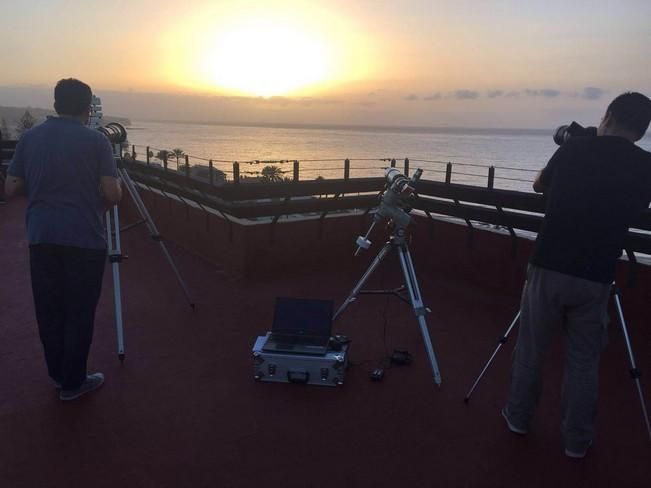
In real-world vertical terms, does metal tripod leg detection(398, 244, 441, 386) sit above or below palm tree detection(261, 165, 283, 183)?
below

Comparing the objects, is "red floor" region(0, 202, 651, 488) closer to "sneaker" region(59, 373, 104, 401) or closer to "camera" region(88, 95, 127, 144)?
"sneaker" region(59, 373, 104, 401)

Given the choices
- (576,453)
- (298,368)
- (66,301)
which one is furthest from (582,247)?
(66,301)

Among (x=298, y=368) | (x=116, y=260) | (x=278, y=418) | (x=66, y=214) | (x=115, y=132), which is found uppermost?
(x=115, y=132)

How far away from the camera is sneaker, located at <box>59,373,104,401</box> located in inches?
122

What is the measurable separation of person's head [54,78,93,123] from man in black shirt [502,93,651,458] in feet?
8.11

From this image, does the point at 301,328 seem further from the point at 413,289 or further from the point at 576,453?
the point at 576,453

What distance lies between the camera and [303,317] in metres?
3.66

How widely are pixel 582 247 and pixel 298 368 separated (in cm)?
186

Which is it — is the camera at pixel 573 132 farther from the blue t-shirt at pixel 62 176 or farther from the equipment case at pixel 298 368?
the blue t-shirt at pixel 62 176

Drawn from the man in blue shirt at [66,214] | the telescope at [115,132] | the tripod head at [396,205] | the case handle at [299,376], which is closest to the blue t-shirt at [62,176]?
the man in blue shirt at [66,214]

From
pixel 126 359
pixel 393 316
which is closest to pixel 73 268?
pixel 126 359

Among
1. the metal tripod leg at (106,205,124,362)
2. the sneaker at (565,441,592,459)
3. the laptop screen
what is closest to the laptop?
the laptop screen

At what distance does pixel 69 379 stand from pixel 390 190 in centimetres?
232

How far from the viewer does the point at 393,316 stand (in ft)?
15.3
